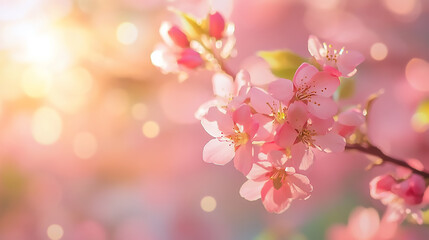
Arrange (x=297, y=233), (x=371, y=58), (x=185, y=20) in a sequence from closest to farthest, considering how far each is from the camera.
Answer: (x=185, y=20) < (x=297, y=233) < (x=371, y=58)

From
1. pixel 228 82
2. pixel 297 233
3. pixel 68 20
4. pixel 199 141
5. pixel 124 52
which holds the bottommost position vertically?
pixel 297 233

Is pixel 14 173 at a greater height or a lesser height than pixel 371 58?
greater

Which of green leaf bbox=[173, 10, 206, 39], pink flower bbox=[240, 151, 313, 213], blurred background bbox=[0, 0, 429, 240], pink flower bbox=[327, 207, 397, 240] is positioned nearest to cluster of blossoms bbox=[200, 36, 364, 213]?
pink flower bbox=[240, 151, 313, 213]

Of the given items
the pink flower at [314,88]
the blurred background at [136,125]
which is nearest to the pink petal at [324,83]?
the pink flower at [314,88]

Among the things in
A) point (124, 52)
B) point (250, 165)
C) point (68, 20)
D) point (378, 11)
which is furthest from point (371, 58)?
point (250, 165)

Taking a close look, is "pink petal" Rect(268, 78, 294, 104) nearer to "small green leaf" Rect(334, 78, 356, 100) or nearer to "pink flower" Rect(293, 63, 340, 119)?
"pink flower" Rect(293, 63, 340, 119)

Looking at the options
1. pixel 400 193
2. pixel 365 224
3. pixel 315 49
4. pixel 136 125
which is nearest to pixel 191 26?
pixel 315 49

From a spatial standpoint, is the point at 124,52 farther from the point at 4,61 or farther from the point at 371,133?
the point at 371,133
